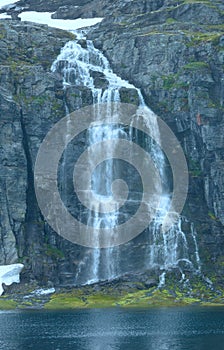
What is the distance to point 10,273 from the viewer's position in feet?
472

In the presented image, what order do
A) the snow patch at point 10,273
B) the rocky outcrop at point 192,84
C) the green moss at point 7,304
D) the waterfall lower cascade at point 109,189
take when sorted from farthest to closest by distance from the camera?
the rocky outcrop at point 192,84 → the waterfall lower cascade at point 109,189 → the snow patch at point 10,273 → the green moss at point 7,304

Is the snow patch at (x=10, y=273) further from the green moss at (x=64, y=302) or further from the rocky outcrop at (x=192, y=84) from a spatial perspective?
the rocky outcrop at (x=192, y=84)

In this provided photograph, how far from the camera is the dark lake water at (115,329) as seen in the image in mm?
89750

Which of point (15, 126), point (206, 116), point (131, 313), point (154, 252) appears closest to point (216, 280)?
point (154, 252)

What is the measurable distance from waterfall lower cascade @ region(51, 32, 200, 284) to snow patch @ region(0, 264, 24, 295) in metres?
12.5

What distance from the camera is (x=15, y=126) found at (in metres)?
160

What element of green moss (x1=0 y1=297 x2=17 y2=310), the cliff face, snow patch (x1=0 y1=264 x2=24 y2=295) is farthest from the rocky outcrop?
green moss (x1=0 y1=297 x2=17 y2=310)

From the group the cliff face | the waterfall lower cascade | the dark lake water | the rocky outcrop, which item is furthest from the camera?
the rocky outcrop

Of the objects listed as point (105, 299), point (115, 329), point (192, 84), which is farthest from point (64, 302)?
→ point (192, 84)

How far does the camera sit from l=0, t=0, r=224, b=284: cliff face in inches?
5896

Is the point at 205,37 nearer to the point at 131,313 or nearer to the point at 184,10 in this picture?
the point at 184,10

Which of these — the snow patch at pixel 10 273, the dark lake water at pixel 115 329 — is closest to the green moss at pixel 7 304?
the snow patch at pixel 10 273

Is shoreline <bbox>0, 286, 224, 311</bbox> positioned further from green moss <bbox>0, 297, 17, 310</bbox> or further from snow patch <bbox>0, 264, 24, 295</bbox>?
snow patch <bbox>0, 264, 24, 295</bbox>

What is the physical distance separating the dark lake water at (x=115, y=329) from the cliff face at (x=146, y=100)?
2448 cm
